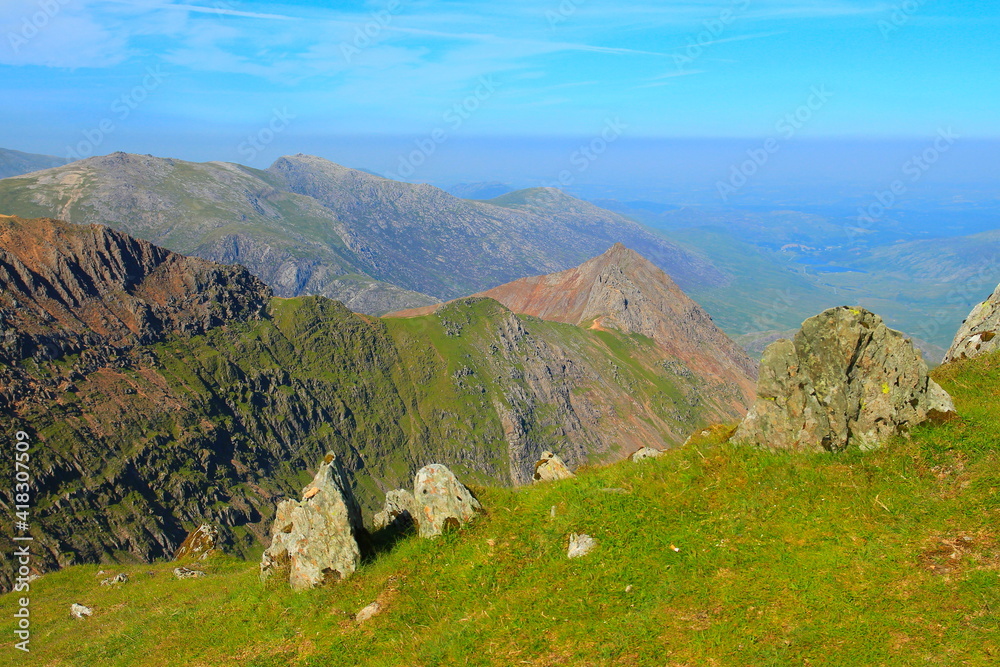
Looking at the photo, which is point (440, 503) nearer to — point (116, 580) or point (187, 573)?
point (187, 573)

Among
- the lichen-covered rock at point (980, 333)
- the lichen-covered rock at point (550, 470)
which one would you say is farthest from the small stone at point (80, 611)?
the lichen-covered rock at point (980, 333)

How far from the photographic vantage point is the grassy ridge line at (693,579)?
12.2 metres

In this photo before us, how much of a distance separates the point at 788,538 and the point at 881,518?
2478 mm

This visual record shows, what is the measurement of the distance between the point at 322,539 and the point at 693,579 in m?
11.5

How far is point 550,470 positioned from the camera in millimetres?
23375

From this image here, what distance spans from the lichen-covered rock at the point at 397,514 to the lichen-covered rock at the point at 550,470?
5.35 metres

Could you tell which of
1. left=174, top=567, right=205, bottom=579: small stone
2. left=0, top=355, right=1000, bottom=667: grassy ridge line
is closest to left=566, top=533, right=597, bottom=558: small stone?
left=0, top=355, right=1000, bottom=667: grassy ridge line

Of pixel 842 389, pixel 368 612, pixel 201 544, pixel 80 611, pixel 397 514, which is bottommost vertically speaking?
pixel 201 544

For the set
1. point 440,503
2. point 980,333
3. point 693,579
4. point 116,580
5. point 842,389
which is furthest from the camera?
point 116,580

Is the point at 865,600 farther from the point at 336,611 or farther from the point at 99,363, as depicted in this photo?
the point at 99,363

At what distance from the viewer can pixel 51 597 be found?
106 ft

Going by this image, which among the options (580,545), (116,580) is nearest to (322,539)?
(580,545)

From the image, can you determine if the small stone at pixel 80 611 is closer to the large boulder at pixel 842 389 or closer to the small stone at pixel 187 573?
the small stone at pixel 187 573

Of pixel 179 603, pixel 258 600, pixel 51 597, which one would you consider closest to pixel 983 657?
pixel 258 600
